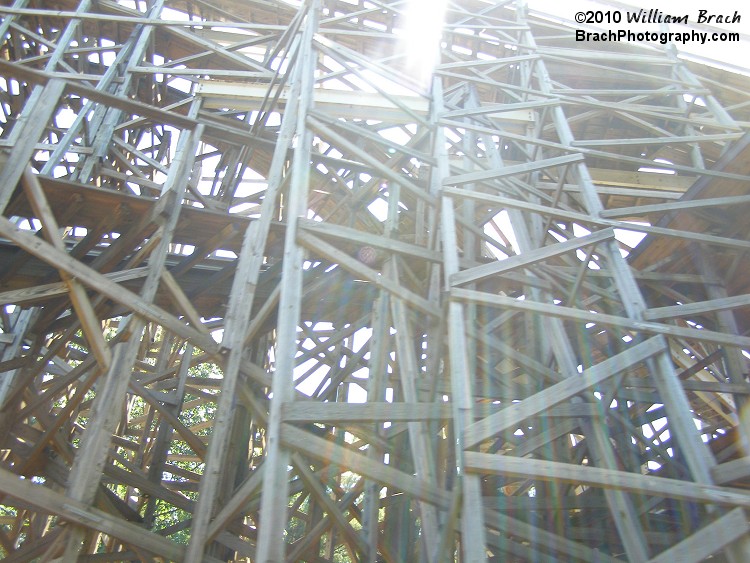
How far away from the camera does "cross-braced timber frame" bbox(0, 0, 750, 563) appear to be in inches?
156

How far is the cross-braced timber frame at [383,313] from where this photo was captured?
3971 mm

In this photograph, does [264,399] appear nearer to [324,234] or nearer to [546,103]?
[324,234]

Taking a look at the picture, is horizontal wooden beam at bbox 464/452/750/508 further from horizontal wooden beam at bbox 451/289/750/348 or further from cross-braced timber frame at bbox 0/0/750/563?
horizontal wooden beam at bbox 451/289/750/348

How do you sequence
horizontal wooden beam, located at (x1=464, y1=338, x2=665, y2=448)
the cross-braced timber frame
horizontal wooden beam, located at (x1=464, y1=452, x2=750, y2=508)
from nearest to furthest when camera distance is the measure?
horizontal wooden beam, located at (x1=464, y1=452, x2=750, y2=508), horizontal wooden beam, located at (x1=464, y1=338, x2=665, y2=448), the cross-braced timber frame

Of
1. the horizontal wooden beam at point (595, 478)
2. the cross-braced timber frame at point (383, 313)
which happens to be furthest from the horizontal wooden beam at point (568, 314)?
the horizontal wooden beam at point (595, 478)

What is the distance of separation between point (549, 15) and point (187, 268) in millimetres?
7572

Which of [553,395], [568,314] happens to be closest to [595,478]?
[553,395]

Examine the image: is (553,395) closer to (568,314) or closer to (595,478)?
(595,478)

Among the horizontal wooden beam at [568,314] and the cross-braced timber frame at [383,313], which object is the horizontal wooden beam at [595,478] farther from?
the horizontal wooden beam at [568,314]

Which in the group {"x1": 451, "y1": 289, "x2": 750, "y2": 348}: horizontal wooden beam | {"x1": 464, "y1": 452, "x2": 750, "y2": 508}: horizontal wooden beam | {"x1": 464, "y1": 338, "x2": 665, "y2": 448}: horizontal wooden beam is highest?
{"x1": 451, "y1": 289, "x2": 750, "y2": 348}: horizontal wooden beam

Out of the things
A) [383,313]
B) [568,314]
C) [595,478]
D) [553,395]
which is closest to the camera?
[595,478]

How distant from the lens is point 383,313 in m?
5.68

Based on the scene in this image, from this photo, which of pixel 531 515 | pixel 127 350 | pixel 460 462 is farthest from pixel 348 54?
pixel 531 515

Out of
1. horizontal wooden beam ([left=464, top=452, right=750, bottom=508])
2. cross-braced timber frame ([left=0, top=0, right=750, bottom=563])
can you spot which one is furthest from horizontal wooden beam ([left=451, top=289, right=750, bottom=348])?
horizontal wooden beam ([left=464, top=452, right=750, bottom=508])
